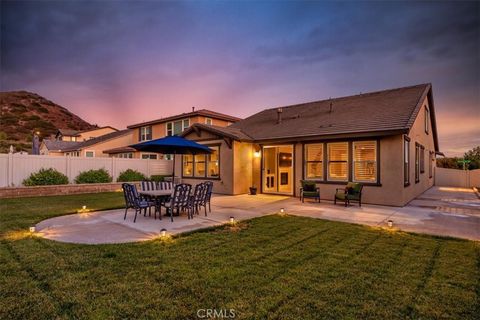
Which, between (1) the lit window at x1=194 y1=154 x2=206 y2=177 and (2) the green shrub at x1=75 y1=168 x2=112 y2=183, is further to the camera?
(1) the lit window at x1=194 y1=154 x2=206 y2=177

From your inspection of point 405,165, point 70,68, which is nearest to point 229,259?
point 405,165

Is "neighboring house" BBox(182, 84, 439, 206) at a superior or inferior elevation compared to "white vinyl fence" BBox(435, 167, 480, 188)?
superior

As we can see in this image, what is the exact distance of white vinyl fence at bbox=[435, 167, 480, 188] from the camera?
63.5 ft

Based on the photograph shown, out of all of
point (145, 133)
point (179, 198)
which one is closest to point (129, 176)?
point (179, 198)

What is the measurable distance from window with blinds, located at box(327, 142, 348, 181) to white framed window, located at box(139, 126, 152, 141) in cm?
2011

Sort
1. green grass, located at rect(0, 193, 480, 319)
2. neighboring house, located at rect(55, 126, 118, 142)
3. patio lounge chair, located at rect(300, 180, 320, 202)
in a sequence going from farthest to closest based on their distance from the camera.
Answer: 1. neighboring house, located at rect(55, 126, 118, 142)
2. patio lounge chair, located at rect(300, 180, 320, 202)
3. green grass, located at rect(0, 193, 480, 319)

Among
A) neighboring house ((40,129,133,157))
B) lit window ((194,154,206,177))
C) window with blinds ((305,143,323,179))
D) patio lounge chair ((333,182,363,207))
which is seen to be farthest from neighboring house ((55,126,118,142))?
patio lounge chair ((333,182,363,207))

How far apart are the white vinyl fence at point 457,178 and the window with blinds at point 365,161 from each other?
15.2 m

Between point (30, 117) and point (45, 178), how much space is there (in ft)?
266

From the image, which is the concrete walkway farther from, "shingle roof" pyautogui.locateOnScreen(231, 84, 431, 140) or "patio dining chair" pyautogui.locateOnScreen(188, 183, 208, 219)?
"shingle roof" pyautogui.locateOnScreen(231, 84, 431, 140)

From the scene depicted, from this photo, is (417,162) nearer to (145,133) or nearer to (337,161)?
(337,161)

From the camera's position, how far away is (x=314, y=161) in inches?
483

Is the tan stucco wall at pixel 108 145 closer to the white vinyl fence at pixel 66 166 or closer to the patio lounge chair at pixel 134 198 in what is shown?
the white vinyl fence at pixel 66 166

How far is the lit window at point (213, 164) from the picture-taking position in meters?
14.7
